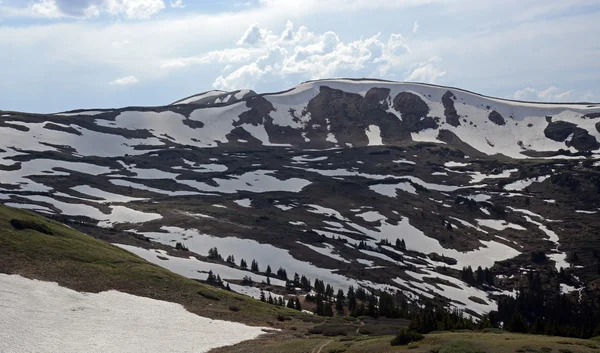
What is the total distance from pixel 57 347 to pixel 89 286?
51.7ft

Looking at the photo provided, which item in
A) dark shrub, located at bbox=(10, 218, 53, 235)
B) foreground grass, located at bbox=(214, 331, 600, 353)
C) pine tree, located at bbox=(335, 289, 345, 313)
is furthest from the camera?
pine tree, located at bbox=(335, 289, 345, 313)

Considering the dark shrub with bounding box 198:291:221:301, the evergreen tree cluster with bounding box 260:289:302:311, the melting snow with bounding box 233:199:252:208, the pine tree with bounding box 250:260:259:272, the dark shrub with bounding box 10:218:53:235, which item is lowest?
the evergreen tree cluster with bounding box 260:289:302:311

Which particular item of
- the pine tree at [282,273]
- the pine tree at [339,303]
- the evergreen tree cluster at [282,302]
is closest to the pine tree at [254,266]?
the pine tree at [282,273]

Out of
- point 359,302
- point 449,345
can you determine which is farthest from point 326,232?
point 449,345

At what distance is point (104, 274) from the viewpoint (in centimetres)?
6338

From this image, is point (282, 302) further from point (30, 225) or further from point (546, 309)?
point (546, 309)

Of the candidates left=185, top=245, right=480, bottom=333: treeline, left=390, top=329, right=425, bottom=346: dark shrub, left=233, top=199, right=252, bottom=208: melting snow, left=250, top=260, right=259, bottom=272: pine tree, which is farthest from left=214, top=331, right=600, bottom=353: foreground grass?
left=233, top=199, right=252, bottom=208: melting snow

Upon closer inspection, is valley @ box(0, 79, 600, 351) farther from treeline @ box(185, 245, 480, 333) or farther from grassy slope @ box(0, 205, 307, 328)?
grassy slope @ box(0, 205, 307, 328)

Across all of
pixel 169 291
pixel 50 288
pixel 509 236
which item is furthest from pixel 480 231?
pixel 50 288

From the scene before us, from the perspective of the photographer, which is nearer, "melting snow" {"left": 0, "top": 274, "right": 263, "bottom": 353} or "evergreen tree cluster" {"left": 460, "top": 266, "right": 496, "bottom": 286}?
"melting snow" {"left": 0, "top": 274, "right": 263, "bottom": 353}

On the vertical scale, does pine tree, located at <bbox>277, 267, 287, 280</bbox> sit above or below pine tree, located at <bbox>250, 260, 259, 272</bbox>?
below

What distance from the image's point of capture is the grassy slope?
59.3m

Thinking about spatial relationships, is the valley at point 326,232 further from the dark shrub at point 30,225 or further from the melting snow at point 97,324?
the melting snow at point 97,324

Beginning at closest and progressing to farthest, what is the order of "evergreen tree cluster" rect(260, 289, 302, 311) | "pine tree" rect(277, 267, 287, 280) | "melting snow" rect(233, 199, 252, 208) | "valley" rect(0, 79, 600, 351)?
"evergreen tree cluster" rect(260, 289, 302, 311) < "pine tree" rect(277, 267, 287, 280) < "valley" rect(0, 79, 600, 351) < "melting snow" rect(233, 199, 252, 208)
